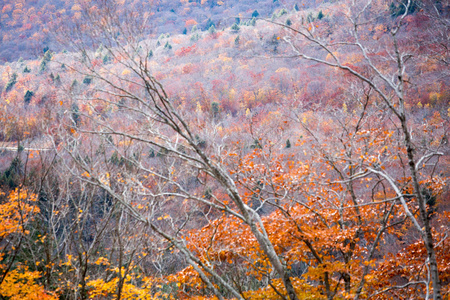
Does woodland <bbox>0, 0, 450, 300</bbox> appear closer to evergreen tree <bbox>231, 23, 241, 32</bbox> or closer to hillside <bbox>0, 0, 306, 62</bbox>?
hillside <bbox>0, 0, 306, 62</bbox>

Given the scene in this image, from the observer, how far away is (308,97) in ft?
122

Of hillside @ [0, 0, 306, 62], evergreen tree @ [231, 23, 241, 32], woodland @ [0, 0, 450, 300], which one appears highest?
evergreen tree @ [231, 23, 241, 32]

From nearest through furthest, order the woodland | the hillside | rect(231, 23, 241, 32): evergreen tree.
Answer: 1. the woodland
2. the hillside
3. rect(231, 23, 241, 32): evergreen tree

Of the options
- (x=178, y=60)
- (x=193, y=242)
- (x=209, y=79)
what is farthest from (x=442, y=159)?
(x=178, y=60)

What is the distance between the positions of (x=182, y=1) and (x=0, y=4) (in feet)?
269

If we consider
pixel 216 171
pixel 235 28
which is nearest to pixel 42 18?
pixel 216 171

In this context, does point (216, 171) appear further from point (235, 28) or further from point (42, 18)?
point (235, 28)

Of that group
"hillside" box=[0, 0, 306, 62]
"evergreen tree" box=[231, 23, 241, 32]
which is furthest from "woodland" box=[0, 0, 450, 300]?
"evergreen tree" box=[231, 23, 241, 32]

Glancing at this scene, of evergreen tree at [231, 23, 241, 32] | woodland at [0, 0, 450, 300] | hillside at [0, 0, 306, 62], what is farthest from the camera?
evergreen tree at [231, 23, 241, 32]

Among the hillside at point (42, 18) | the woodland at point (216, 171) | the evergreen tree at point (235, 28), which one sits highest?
the evergreen tree at point (235, 28)

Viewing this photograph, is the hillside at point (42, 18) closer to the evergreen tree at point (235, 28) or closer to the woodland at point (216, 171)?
the woodland at point (216, 171)

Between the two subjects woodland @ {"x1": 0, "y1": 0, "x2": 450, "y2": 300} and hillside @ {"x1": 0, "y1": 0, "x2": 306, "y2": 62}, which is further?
hillside @ {"x1": 0, "y1": 0, "x2": 306, "y2": 62}

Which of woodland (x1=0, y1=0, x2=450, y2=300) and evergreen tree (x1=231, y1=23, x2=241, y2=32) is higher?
evergreen tree (x1=231, y1=23, x2=241, y2=32)

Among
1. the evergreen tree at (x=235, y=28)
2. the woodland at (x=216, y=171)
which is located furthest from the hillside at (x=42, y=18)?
the evergreen tree at (x=235, y=28)
